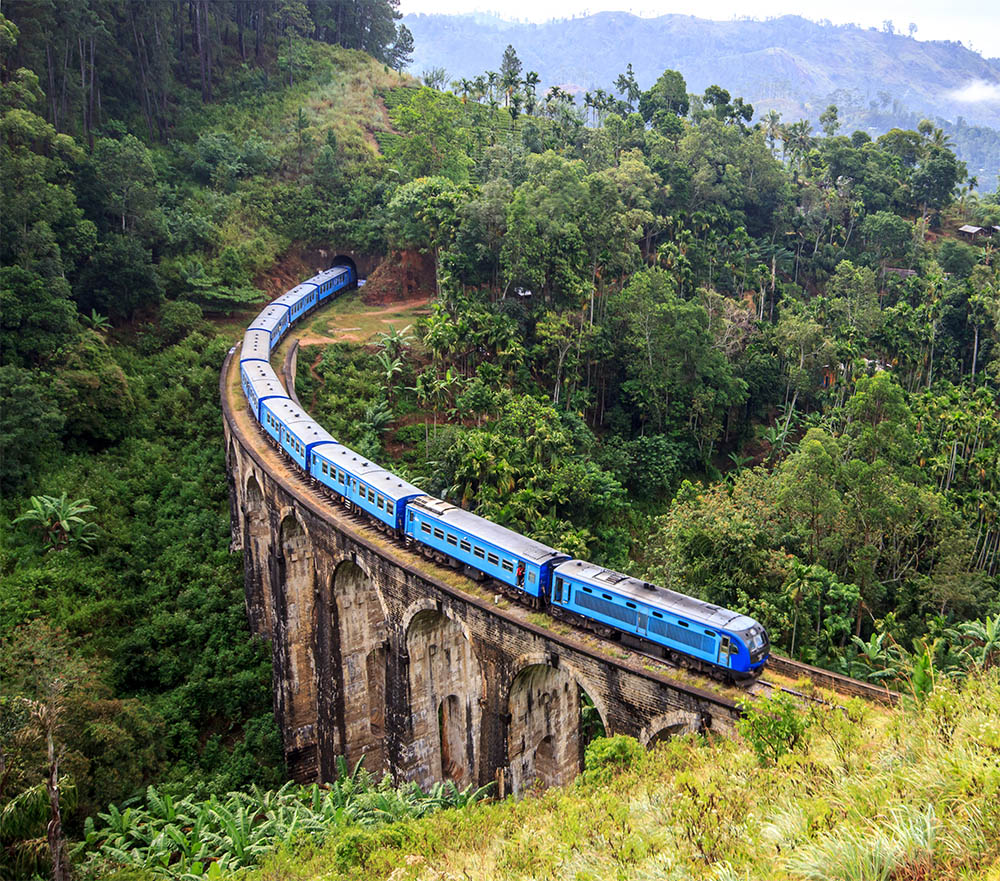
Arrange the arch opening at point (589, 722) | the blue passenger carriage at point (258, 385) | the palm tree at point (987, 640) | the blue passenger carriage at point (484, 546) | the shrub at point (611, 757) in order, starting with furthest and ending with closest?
the blue passenger carriage at point (258, 385) → the arch opening at point (589, 722) → the palm tree at point (987, 640) → the blue passenger carriage at point (484, 546) → the shrub at point (611, 757)

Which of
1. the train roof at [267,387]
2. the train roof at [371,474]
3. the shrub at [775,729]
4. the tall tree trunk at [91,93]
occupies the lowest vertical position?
the train roof at [267,387]

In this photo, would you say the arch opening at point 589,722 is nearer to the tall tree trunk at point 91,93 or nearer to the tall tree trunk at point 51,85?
the tall tree trunk at point 51,85

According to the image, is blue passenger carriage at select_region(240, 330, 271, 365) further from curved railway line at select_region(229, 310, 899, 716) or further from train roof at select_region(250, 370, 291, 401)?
curved railway line at select_region(229, 310, 899, 716)

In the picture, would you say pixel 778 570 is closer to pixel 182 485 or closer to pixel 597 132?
pixel 182 485

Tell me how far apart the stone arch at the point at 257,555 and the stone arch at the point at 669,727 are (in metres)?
19.3

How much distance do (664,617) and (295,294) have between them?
4083cm

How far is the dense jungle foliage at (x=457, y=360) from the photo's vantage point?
96.0ft

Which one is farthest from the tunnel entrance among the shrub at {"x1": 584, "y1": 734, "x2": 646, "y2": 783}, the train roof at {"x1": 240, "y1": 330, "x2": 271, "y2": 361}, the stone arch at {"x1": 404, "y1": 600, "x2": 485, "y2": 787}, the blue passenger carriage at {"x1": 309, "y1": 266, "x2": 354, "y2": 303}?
the shrub at {"x1": 584, "y1": 734, "x2": 646, "y2": 783}

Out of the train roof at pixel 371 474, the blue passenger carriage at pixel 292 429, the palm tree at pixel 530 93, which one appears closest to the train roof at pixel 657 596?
the train roof at pixel 371 474

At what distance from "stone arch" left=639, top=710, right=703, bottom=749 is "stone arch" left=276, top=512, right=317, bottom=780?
15.5 metres

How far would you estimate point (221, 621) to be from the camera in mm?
34281

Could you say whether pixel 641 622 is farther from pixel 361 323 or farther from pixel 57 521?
pixel 361 323

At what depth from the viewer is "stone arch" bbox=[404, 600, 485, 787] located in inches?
942

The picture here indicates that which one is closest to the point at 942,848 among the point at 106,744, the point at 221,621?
the point at 106,744
